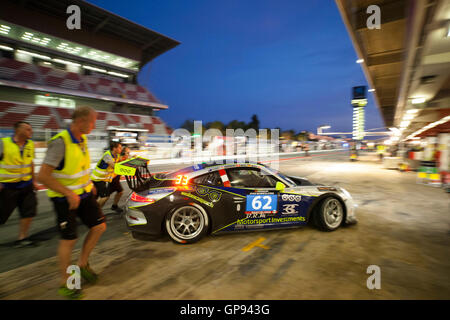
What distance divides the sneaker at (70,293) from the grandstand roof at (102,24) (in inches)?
1321

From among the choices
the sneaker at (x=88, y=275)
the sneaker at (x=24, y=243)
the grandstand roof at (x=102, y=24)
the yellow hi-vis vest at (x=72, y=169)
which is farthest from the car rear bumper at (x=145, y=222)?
the grandstand roof at (x=102, y=24)

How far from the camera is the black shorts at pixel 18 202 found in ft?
11.2

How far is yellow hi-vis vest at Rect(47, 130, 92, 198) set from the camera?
2266 millimetres

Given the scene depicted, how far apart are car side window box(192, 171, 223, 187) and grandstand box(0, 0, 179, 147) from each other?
54.4ft

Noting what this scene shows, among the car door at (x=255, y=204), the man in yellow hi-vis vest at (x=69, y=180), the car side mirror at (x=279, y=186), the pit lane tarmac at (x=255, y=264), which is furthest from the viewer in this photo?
the car side mirror at (x=279, y=186)

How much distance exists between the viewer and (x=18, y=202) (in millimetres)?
3561

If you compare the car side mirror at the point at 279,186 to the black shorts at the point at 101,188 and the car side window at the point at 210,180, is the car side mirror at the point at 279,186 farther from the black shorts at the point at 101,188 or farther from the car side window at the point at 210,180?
the black shorts at the point at 101,188

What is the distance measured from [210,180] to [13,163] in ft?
9.43

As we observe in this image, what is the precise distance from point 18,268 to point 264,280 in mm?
2940

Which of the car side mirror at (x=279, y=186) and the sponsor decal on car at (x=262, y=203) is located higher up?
the car side mirror at (x=279, y=186)

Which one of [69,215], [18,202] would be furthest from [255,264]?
[18,202]

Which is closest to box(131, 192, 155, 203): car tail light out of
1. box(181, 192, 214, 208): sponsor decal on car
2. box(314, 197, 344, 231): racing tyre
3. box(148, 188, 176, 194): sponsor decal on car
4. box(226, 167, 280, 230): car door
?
box(148, 188, 176, 194): sponsor decal on car
